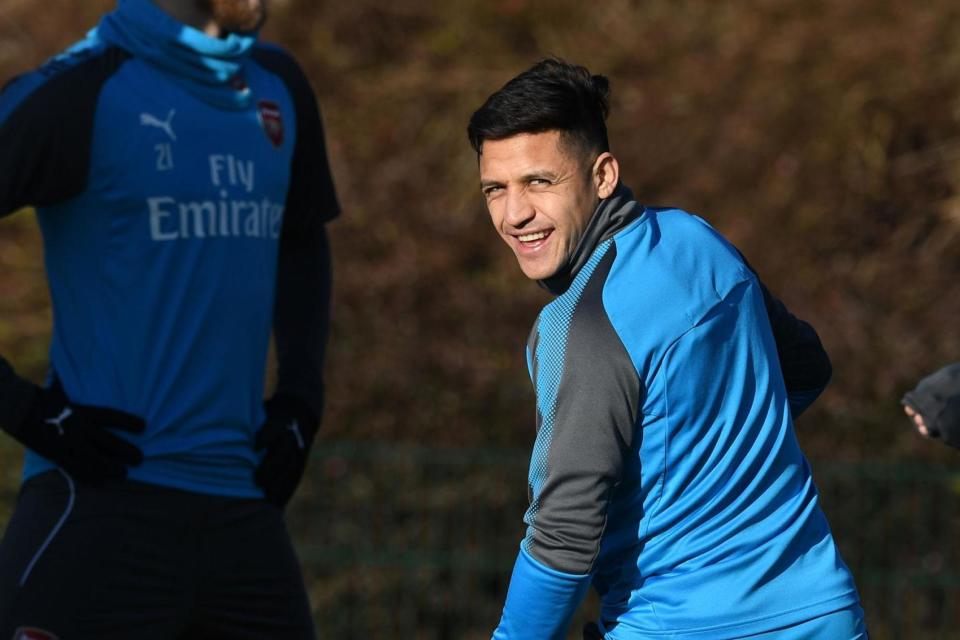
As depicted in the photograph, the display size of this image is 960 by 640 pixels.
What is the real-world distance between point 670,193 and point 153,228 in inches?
159

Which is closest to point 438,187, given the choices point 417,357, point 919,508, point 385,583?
point 417,357

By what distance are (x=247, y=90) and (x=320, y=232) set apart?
0.45 metres

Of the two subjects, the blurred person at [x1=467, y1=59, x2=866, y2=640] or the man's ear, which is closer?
the blurred person at [x1=467, y1=59, x2=866, y2=640]

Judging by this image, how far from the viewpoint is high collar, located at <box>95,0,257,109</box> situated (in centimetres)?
363

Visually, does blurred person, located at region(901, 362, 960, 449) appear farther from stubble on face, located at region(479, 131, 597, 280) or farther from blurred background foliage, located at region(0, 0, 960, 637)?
blurred background foliage, located at region(0, 0, 960, 637)

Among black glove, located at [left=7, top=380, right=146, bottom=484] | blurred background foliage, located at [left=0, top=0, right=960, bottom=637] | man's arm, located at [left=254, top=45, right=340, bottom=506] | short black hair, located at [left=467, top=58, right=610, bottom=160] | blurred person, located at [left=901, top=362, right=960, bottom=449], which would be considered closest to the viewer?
short black hair, located at [left=467, top=58, right=610, bottom=160]

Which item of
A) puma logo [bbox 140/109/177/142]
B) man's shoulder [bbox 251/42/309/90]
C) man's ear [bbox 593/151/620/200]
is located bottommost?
puma logo [bbox 140/109/177/142]

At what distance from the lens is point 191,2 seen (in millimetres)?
3695

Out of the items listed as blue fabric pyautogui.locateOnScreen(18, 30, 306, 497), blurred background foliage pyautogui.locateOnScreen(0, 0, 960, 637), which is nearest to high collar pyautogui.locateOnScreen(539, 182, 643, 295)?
blue fabric pyautogui.locateOnScreen(18, 30, 306, 497)

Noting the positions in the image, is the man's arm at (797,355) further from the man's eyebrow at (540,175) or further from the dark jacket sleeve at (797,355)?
the man's eyebrow at (540,175)

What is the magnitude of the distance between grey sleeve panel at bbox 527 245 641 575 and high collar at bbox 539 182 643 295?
0.35ft

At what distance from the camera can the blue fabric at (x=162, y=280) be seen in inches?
139

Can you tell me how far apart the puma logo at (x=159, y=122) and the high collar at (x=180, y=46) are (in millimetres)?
121

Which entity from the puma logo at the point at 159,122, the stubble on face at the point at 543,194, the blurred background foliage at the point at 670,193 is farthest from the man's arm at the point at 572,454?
the blurred background foliage at the point at 670,193
